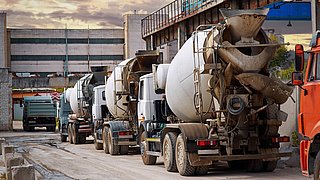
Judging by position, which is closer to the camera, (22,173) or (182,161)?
(22,173)

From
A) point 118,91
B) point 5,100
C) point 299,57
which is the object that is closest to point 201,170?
point 299,57

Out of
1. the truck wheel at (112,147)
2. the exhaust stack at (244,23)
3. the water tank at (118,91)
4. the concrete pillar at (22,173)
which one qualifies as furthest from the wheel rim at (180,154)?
the water tank at (118,91)

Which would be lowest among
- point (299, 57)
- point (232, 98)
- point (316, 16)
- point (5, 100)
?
point (232, 98)

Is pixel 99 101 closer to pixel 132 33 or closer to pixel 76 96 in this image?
pixel 76 96

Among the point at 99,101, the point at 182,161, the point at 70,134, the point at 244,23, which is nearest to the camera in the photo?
the point at 244,23

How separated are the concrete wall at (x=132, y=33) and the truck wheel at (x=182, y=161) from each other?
81803 mm

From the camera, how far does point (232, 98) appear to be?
51.3ft

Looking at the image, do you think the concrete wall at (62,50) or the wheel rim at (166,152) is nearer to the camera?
the wheel rim at (166,152)

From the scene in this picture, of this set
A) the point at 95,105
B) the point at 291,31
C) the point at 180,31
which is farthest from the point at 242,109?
the point at 291,31

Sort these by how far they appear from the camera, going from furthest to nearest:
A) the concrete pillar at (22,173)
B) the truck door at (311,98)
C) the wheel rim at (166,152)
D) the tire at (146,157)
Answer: the tire at (146,157)
the wheel rim at (166,152)
the concrete pillar at (22,173)
the truck door at (311,98)

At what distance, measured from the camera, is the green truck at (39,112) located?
55.0 m

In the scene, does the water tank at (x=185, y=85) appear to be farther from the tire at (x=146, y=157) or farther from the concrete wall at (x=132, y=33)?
the concrete wall at (x=132, y=33)

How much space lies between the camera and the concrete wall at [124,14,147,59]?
9869 centimetres

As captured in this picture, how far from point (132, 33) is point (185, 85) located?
275ft
